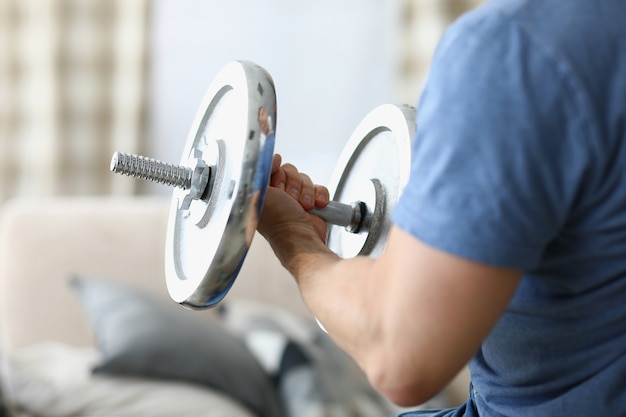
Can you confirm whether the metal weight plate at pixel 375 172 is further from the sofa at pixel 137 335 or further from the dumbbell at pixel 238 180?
the sofa at pixel 137 335

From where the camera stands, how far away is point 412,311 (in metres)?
0.61

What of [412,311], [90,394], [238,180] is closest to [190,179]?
[238,180]

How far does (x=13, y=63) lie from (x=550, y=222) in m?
2.60

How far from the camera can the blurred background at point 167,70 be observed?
2883 millimetres

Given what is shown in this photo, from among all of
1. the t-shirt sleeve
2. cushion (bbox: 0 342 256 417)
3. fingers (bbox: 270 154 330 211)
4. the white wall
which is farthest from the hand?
the white wall

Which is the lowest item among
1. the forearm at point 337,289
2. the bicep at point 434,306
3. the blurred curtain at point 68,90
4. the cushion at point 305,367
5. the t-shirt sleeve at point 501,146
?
the cushion at point 305,367

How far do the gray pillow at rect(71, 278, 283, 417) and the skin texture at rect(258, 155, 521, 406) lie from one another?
1420 mm

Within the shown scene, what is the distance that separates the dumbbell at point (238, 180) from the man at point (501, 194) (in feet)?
0.46

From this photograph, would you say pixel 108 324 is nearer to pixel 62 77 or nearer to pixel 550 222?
pixel 62 77

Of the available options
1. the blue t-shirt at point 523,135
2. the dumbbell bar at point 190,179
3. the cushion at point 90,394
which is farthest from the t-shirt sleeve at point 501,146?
the cushion at point 90,394

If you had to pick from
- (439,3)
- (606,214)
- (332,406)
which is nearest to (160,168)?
(606,214)

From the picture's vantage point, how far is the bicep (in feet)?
1.97

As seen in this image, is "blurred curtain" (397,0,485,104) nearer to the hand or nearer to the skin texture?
the hand

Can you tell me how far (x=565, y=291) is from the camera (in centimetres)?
67
